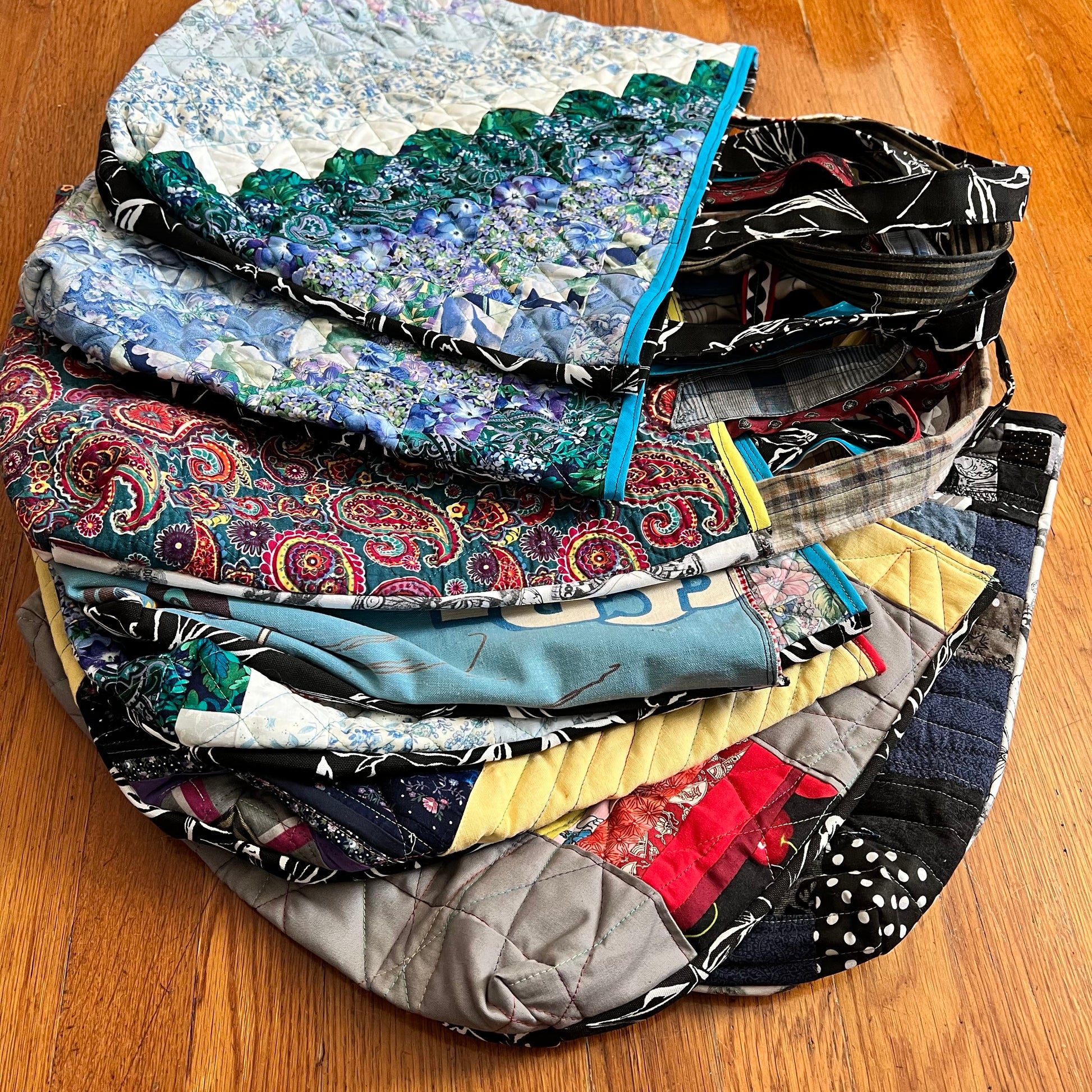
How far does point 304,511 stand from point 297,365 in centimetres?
15

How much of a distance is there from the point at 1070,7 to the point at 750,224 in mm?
811

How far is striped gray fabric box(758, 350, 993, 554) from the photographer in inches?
33.5

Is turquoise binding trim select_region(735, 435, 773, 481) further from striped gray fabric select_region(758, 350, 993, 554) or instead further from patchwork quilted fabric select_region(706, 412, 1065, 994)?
patchwork quilted fabric select_region(706, 412, 1065, 994)

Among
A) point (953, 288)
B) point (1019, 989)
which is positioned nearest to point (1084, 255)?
point (953, 288)

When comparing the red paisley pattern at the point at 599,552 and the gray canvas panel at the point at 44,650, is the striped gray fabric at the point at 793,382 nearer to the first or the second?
the red paisley pattern at the point at 599,552

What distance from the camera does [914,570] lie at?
0.89m

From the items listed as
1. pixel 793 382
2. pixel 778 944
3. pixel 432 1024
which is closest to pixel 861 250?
pixel 793 382

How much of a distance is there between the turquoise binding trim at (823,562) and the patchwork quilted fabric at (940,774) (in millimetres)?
119

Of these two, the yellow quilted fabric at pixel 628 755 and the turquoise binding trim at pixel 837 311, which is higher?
the turquoise binding trim at pixel 837 311

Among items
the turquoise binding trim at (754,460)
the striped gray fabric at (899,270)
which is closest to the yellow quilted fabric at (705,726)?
the turquoise binding trim at (754,460)

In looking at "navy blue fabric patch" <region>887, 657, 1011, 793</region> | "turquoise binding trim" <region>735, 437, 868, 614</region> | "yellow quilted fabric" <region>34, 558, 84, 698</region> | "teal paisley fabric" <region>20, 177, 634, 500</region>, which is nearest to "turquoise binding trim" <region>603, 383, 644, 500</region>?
"teal paisley fabric" <region>20, 177, 634, 500</region>

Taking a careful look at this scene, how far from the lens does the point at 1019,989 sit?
78 cm

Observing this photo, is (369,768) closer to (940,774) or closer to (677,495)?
(677,495)

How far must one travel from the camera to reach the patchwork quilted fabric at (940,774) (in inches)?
30.0
